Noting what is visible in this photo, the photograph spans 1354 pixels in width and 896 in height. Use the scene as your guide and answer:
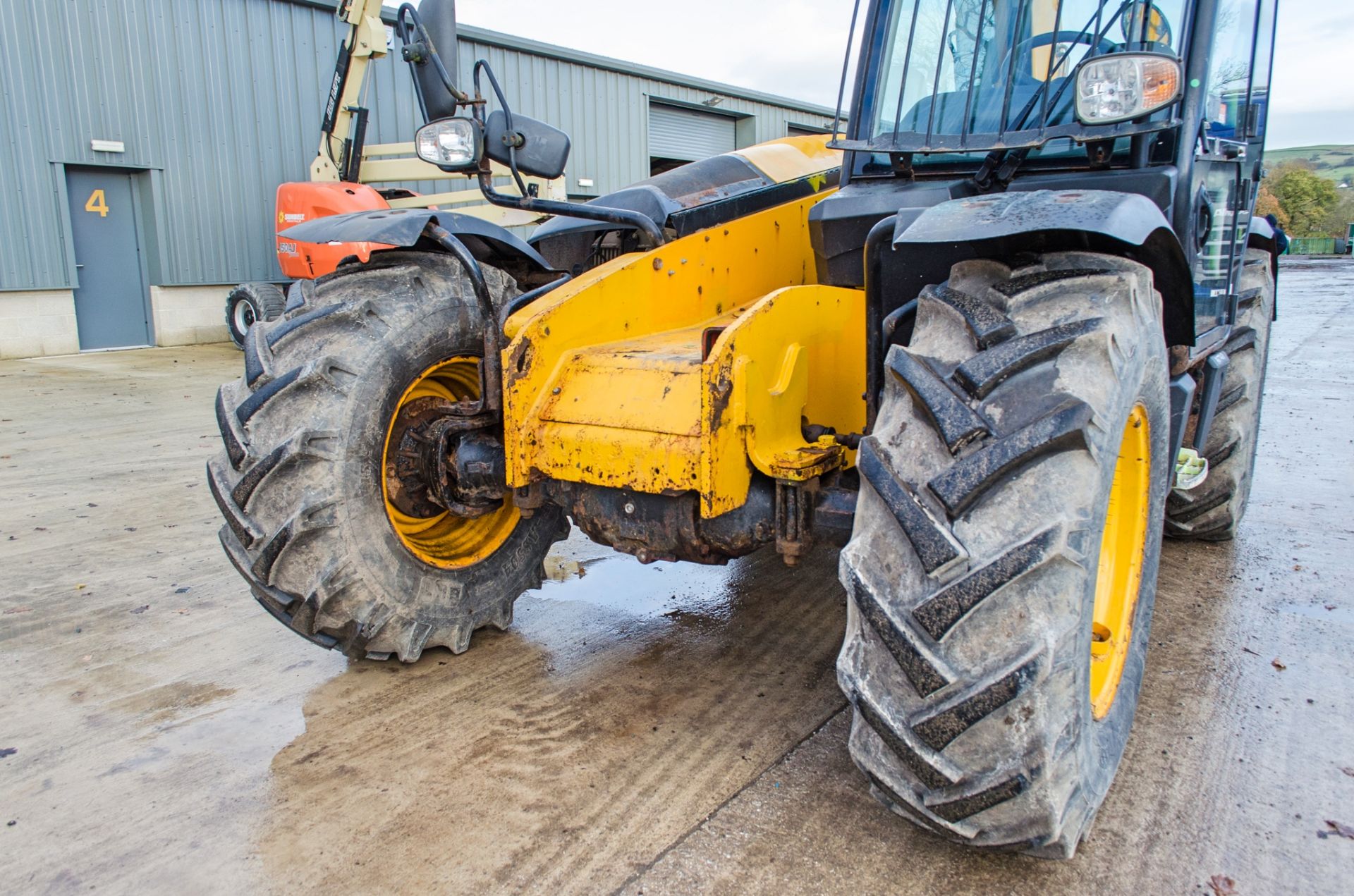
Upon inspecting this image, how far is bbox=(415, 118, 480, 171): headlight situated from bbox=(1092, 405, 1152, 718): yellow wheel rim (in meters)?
1.93

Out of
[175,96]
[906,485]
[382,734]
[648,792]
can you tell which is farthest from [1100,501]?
[175,96]

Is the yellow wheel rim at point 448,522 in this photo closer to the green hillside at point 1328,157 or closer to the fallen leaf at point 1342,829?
the fallen leaf at point 1342,829

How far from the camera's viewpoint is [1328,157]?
125m

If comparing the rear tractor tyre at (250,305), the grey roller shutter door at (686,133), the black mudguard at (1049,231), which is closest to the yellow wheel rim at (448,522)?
the black mudguard at (1049,231)

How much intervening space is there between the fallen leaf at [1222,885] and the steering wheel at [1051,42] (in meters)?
2.15

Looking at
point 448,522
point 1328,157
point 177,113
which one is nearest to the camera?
point 448,522

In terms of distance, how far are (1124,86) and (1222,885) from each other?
6.19 ft

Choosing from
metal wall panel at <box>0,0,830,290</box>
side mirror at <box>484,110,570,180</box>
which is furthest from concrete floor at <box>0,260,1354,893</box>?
metal wall panel at <box>0,0,830,290</box>

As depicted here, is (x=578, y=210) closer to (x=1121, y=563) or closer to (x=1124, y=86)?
(x=1124, y=86)

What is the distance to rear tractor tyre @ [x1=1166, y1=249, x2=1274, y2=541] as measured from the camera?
14.2 feet

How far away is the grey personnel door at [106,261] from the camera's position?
12.4m

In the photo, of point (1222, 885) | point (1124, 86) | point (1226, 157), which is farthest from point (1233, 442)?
point (1222, 885)

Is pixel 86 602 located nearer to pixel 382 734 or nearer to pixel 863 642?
pixel 382 734

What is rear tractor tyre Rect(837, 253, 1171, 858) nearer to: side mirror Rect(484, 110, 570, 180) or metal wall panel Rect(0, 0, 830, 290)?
side mirror Rect(484, 110, 570, 180)
